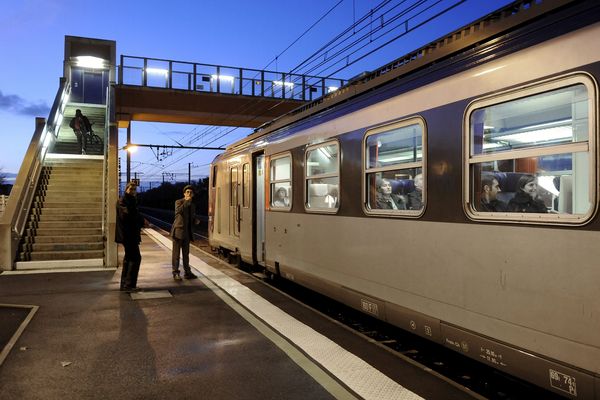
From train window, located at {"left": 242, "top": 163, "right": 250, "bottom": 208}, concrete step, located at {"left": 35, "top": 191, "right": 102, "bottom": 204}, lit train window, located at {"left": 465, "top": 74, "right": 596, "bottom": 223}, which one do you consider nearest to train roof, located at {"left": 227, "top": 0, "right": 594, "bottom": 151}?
lit train window, located at {"left": 465, "top": 74, "right": 596, "bottom": 223}

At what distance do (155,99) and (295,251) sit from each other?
23.6 metres

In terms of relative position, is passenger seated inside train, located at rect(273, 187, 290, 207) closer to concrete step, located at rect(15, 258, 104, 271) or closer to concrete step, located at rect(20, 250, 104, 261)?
concrete step, located at rect(15, 258, 104, 271)

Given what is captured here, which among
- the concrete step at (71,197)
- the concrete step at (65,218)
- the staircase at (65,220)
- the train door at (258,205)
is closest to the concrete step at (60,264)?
the staircase at (65,220)

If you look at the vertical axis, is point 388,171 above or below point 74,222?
above

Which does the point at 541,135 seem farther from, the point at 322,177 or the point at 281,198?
the point at 281,198

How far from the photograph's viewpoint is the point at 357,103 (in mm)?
6254

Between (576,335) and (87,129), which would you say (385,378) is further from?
(87,129)

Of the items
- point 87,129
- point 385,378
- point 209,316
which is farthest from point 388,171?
point 87,129

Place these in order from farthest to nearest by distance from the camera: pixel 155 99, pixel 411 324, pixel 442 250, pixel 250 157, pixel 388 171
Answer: pixel 155 99
pixel 250 157
pixel 388 171
pixel 411 324
pixel 442 250

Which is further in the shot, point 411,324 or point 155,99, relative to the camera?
point 155,99

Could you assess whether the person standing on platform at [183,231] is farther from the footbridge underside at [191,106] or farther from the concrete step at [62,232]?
the footbridge underside at [191,106]

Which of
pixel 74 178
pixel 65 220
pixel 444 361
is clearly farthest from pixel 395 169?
pixel 74 178

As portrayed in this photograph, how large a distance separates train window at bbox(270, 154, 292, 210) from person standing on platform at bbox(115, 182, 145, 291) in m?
2.31

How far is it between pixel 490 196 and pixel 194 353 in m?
3.33
